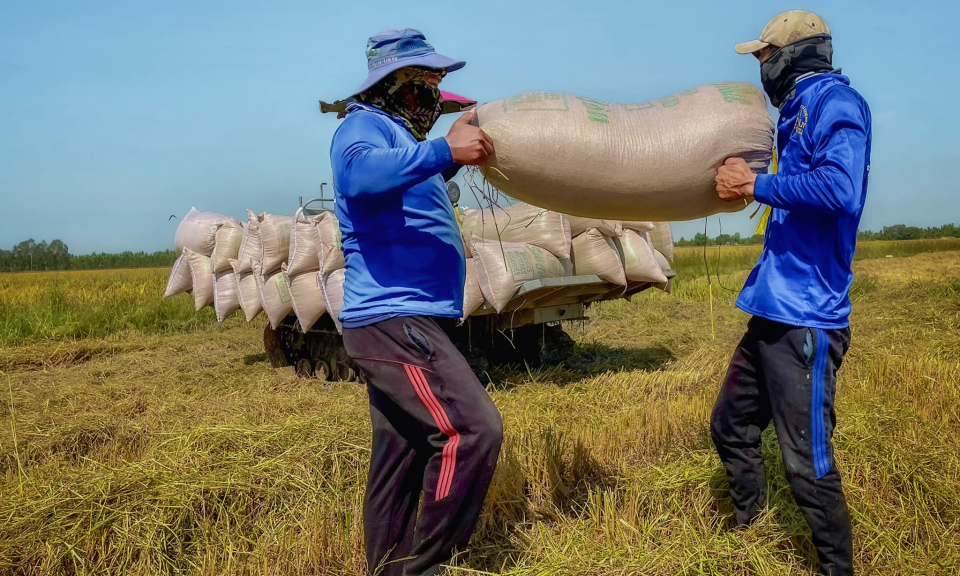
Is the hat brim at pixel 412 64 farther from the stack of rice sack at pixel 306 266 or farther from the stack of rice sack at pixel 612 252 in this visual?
the stack of rice sack at pixel 306 266

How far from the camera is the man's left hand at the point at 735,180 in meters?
2.30

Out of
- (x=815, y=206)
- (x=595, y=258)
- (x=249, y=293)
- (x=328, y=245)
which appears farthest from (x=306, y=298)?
(x=815, y=206)

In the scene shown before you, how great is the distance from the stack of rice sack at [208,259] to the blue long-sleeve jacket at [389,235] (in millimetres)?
5345

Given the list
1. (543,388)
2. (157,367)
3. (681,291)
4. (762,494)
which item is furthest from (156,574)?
(681,291)

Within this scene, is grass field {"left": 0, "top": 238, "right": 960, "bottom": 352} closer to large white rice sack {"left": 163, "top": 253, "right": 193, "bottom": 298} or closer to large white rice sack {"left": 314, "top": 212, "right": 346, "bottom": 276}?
large white rice sack {"left": 163, "top": 253, "right": 193, "bottom": 298}

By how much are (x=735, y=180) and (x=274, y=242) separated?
4876 mm

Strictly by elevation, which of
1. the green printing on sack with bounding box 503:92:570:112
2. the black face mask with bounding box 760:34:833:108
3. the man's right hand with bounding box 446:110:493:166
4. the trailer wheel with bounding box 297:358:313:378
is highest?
the black face mask with bounding box 760:34:833:108

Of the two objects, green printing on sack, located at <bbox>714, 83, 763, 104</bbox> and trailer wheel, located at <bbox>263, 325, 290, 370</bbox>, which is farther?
trailer wheel, located at <bbox>263, 325, 290, 370</bbox>

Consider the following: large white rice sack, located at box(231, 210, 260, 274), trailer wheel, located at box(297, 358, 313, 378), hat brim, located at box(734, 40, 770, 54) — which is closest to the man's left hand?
hat brim, located at box(734, 40, 770, 54)

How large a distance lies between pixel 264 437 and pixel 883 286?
39.3 ft

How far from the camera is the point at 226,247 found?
7273 mm

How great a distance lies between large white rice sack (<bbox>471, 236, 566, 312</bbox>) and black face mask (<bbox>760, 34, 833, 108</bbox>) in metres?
2.74

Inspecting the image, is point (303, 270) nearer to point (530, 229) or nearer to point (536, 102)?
point (530, 229)

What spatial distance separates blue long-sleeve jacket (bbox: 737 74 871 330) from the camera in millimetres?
2070
